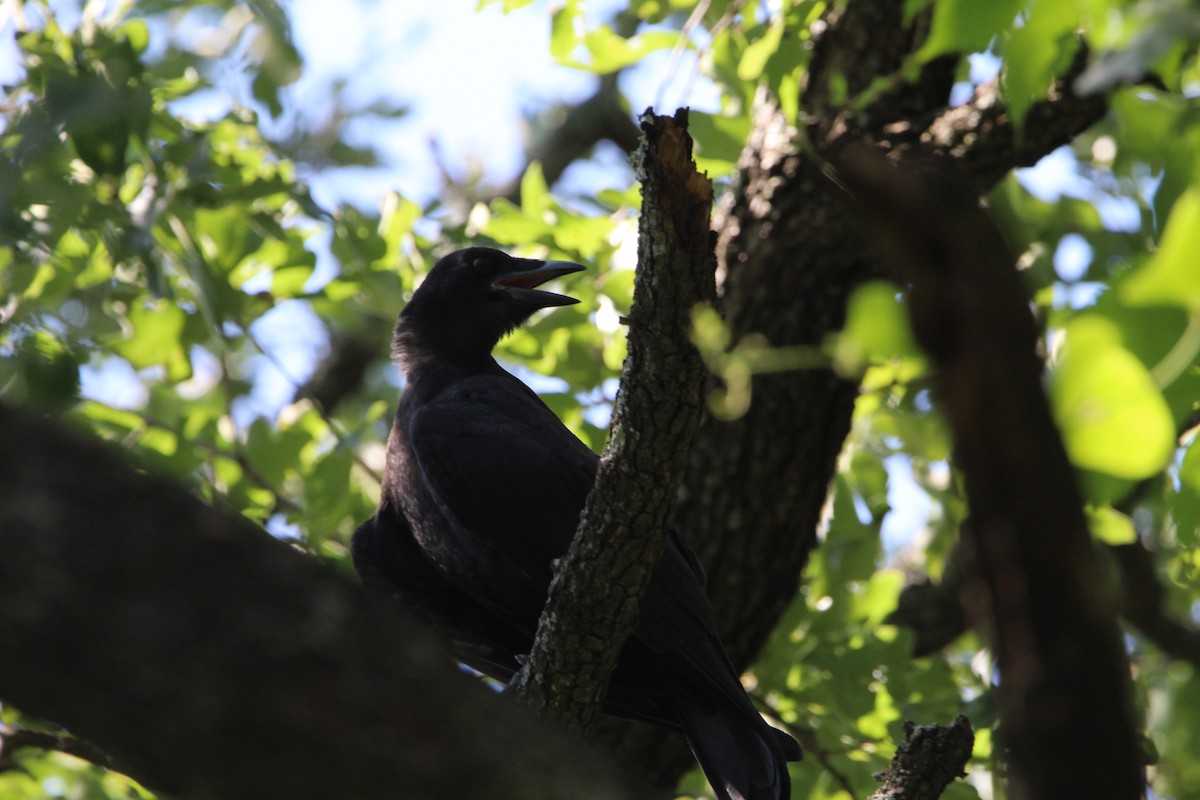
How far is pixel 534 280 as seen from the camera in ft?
15.3

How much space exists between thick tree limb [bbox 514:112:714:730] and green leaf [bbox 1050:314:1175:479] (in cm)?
141

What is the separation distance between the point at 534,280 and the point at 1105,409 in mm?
3659

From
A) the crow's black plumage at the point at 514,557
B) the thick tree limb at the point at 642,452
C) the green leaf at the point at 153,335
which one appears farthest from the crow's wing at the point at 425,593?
the green leaf at the point at 153,335

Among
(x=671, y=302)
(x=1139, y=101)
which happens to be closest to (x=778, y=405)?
(x=1139, y=101)

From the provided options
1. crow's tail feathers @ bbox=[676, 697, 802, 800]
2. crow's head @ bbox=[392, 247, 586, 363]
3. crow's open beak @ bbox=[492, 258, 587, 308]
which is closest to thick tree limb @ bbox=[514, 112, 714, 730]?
crow's tail feathers @ bbox=[676, 697, 802, 800]

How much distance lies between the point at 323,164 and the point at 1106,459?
19.5 feet

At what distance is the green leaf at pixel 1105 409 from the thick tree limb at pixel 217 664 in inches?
22.6

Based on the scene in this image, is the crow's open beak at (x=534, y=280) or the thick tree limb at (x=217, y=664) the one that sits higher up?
the crow's open beak at (x=534, y=280)

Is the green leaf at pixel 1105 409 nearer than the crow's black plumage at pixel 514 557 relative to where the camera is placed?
Yes

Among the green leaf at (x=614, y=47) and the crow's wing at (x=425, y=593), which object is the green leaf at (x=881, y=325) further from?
the green leaf at (x=614, y=47)

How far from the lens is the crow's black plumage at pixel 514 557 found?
338cm

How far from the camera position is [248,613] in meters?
1.20

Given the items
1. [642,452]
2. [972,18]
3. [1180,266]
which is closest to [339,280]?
[642,452]

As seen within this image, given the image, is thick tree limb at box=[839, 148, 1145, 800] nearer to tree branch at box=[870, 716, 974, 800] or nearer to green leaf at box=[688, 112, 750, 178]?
tree branch at box=[870, 716, 974, 800]
